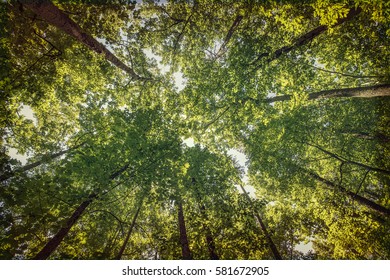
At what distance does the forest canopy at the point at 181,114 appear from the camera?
18.2 feet

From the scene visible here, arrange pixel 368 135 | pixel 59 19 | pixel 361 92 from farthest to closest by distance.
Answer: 1. pixel 368 135
2. pixel 361 92
3. pixel 59 19

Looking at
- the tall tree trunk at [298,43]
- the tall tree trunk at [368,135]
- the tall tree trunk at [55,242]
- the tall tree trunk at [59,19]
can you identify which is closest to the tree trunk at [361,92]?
the tall tree trunk at [298,43]

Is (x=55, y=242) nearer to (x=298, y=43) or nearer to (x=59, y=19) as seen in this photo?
(x=59, y=19)

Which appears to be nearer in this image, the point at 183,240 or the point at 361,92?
the point at 361,92

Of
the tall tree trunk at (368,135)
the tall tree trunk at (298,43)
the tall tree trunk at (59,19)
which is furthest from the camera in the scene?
the tall tree trunk at (368,135)

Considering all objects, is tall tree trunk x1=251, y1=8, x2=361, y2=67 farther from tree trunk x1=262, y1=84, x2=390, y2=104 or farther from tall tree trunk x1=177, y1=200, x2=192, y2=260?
tall tree trunk x1=177, y1=200, x2=192, y2=260

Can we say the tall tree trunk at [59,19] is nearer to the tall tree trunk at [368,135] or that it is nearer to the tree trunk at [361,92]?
the tree trunk at [361,92]

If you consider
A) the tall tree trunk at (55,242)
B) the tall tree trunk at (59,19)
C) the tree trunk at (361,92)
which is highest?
the tall tree trunk at (59,19)

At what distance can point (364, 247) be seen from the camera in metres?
9.59

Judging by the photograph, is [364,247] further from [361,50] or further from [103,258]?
[103,258]

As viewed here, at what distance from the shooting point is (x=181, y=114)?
8094mm

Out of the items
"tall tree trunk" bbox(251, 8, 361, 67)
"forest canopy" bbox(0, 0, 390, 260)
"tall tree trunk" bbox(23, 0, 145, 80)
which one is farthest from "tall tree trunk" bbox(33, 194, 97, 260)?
"tall tree trunk" bbox(251, 8, 361, 67)

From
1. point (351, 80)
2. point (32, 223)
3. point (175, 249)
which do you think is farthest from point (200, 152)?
point (351, 80)

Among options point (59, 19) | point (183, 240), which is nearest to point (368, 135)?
point (183, 240)
